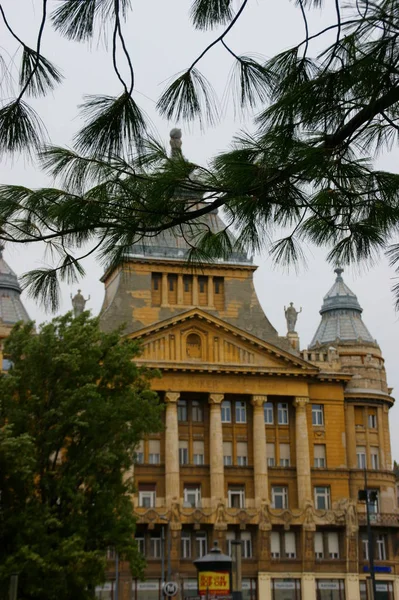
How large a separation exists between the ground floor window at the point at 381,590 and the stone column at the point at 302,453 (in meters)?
5.90

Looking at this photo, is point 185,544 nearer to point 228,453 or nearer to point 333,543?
point 228,453

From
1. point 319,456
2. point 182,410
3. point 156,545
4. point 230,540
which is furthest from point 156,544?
point 319,456

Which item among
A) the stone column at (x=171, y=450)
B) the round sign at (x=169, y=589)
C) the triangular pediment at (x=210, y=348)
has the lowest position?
the round sign at (x=169, y=589)

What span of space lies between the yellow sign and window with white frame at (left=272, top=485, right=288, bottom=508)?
33654mm

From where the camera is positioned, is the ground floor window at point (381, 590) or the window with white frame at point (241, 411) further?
the window with white frame at point (241, 411)

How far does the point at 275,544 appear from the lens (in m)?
62.5

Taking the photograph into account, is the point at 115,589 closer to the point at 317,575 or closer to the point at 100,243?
the point at 317,575

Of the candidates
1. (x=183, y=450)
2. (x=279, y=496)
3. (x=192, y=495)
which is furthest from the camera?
(x=279, y=496)

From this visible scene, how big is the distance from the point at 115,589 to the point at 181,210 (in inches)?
1997

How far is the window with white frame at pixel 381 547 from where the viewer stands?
6431cm

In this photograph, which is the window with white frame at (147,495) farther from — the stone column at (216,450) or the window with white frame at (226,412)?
the window with white frame at (226,412)

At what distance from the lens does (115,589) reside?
57844 millimetres

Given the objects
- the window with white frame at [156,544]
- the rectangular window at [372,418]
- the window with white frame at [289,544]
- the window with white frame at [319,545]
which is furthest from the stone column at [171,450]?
the rectangular window at [372,418]

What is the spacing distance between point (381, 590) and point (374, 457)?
27.5 ft
